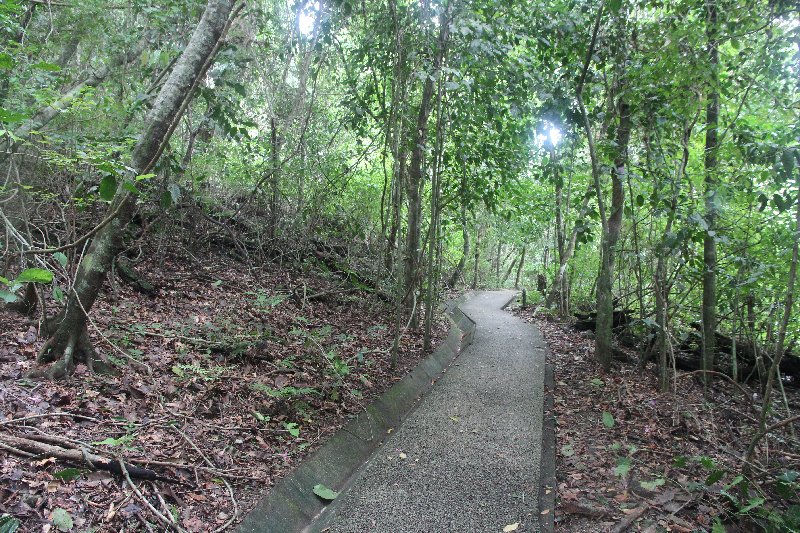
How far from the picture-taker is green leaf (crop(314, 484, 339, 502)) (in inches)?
155

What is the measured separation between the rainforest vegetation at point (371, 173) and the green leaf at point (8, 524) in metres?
0.64

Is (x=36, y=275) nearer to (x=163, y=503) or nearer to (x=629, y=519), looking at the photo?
(x=163, y=503)

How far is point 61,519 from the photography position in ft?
8.46

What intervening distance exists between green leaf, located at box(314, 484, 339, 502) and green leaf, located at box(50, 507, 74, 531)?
1.79 m

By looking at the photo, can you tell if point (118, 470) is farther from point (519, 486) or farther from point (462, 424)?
point (462, 424)

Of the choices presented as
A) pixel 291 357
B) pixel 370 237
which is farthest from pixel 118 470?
pixel 370 237

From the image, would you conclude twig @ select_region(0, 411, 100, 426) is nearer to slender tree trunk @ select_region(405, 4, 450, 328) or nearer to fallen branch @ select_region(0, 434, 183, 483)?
fallen branch @ select_region(0, 434, 183, 483)

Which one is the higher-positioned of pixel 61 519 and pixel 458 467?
pixel 61 519

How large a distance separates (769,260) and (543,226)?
12761mm

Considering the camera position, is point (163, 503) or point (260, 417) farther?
point (260, 417)

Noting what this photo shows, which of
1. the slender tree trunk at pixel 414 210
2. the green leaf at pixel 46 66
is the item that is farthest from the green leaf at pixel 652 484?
the slender tree trunk at pixel 414 210

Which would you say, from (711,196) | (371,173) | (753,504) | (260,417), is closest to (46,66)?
(260,417)

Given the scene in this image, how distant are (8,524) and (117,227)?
2.36m

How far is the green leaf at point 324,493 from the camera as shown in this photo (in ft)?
12.9
